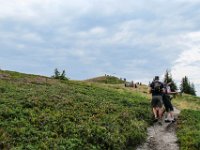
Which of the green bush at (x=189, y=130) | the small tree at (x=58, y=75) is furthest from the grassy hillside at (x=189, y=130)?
the small tree at (x=58, y=75)

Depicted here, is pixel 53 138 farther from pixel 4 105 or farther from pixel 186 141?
pixel 186 141

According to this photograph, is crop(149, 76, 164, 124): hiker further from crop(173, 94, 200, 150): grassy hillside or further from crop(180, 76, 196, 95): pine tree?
crop(180, 76, 196, 95): pine tree

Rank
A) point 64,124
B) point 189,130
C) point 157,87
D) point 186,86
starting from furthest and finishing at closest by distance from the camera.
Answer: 1. point 186,86
2. point 157,87
3. point 189,130
4. point 64,124

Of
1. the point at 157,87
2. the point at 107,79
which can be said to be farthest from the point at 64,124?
the point at 107,79

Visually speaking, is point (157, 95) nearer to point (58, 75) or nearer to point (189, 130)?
point (189, 130)

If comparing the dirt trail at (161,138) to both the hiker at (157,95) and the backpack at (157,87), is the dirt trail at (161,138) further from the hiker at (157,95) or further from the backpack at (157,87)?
the backpack at (157,87)

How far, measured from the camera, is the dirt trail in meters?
23.5

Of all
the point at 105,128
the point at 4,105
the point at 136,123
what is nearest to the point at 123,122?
the point at 136,123

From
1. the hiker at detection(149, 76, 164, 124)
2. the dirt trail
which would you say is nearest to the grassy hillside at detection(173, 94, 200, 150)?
the dirt trail

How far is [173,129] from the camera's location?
28156mm

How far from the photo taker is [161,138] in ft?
83.9

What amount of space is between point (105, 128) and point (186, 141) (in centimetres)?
499

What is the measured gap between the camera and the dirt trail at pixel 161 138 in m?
23.5

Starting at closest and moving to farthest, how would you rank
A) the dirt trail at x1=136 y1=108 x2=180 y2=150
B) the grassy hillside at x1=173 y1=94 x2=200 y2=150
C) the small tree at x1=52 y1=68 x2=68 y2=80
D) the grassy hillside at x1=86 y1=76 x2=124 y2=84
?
the grassy hillside at x1=173 y1=94 x2=200 y2=150
the dirt trail at x1=136 y1=108 x2=180 y2=150
the small tree at x1=52 y1=68 x2=68 y2=80
the grassy hillside at x1=86 y1=76 x2=124 y2=84
